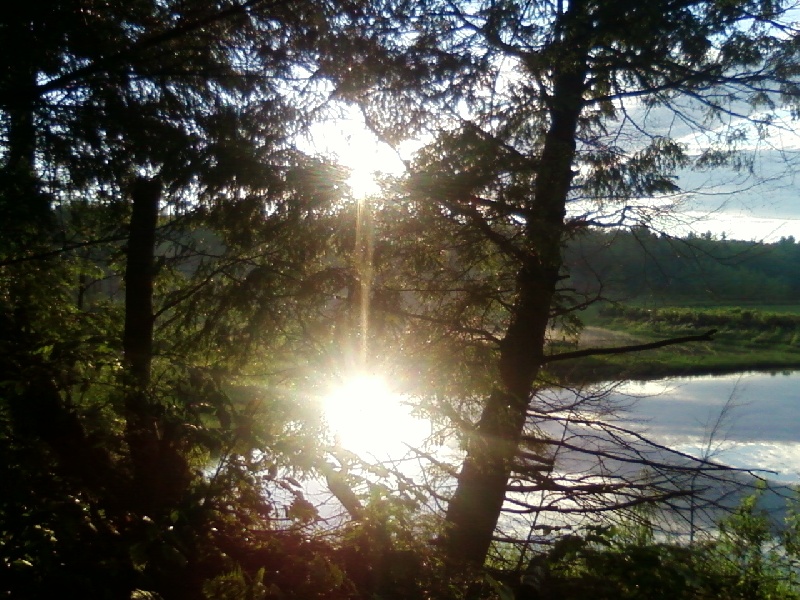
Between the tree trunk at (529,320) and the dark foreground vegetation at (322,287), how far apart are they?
0.03 m

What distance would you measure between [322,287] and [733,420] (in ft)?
40.0

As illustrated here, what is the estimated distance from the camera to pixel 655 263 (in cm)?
601

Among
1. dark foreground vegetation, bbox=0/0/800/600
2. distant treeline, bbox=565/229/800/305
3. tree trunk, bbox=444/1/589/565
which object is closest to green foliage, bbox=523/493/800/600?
dark foreground vegetation, bbox=0/0/800/600

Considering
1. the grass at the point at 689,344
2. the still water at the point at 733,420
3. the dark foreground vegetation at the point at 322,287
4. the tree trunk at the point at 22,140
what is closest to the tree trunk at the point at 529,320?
the dark foreground vegetation at the point at 322,287

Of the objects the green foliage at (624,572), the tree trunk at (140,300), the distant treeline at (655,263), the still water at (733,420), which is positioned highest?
the distant treeline at (655,263)

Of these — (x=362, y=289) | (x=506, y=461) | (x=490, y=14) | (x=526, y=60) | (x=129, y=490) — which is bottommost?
(x=506, y=461)

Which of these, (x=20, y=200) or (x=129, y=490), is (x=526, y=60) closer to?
(x=20, y=200)

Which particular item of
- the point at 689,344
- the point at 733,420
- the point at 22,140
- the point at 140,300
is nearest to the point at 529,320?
the point at 689,344

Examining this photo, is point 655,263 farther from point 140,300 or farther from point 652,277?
point 140,300

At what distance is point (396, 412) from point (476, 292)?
132 centimetres

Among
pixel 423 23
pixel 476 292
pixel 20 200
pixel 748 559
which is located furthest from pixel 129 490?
pixel 748 559

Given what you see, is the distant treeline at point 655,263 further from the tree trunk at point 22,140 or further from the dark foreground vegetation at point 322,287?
the tree trunk at point 22,140

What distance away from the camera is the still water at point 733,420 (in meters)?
13.0

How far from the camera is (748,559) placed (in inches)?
257
